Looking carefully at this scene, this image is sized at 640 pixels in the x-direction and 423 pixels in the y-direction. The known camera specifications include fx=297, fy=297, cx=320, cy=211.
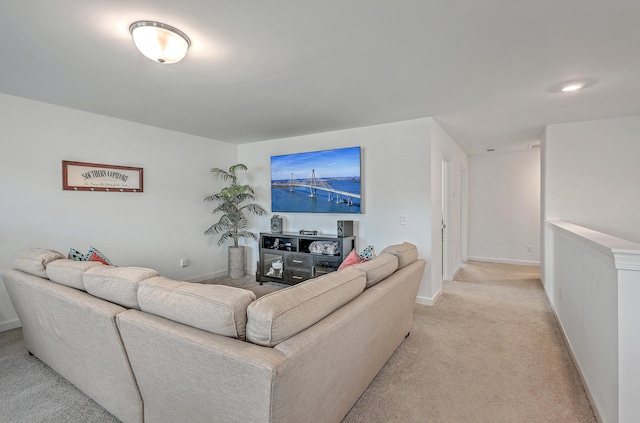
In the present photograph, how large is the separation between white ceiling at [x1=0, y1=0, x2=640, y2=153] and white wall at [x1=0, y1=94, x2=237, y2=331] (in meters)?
0.31

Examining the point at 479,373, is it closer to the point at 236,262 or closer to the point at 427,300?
the point at 427,300

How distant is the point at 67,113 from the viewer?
3.35m

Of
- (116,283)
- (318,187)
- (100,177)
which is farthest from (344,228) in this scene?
(100,177)

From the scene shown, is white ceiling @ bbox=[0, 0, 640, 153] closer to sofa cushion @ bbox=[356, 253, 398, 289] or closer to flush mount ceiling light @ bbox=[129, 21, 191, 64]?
flush mount ceiling light @ bbox=[129, 21, 191, 64]

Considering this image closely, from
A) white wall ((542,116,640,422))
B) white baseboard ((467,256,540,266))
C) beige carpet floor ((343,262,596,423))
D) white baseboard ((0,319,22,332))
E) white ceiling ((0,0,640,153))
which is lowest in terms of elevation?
beige carpet floor ((343,262,596,423))

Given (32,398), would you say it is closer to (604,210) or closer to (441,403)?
(441,403)

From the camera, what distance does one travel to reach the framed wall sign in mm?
3379

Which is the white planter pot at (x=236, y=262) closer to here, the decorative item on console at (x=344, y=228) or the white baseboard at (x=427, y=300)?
the decorative item on console at (x=344, y=228)

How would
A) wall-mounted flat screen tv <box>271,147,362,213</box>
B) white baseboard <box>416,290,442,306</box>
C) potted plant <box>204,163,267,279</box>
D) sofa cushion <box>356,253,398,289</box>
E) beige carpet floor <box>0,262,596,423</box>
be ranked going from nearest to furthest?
beige carpet floor <box>0,262,596,423</box>
sofa cushion <box>356,253,398,289</box>
white baseboard <box>416,290,442,306</box>
wall-mounted flat screen tv <box>271,147,362,213</box>
potted plant <box>204,163,267,279</box>

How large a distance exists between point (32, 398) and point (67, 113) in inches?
114

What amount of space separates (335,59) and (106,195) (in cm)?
329

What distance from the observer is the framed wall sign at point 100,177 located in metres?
3.38

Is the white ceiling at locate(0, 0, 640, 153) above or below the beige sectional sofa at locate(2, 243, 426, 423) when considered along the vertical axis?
above

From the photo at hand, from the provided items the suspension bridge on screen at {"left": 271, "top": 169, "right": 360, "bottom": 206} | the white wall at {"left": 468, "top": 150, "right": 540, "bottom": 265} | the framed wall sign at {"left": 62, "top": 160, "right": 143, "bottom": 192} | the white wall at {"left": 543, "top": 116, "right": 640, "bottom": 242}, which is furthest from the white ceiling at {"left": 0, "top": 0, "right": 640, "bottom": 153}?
the white wall at {"left": 468, "top": 150, "right": 540, "bottom": 265}
